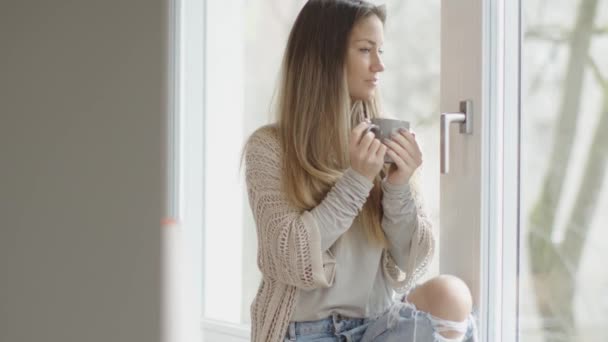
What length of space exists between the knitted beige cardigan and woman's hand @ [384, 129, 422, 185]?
107 millimetres

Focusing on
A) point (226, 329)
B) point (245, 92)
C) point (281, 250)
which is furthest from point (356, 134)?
point (226, 329)

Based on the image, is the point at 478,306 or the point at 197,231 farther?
the point at 197,231

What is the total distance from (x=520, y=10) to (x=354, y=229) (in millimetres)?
538

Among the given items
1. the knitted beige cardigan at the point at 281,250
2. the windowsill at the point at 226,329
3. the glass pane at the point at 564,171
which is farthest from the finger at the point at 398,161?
the windowsill at the point at 226,329

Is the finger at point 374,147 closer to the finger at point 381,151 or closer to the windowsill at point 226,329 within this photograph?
the finger at point 381,151

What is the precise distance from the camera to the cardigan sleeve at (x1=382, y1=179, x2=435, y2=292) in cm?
146

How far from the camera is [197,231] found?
2.40 m

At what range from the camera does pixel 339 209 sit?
1.39 metres

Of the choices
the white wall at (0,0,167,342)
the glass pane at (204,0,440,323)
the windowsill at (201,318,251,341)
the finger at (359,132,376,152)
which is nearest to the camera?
the white wall at (0,0,167,342)

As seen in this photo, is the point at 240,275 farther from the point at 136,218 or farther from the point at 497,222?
the point at 136,218

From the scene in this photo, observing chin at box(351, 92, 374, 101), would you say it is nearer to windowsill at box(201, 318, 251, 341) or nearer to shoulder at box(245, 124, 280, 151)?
shoulder at box(245, 124, 280, 151)

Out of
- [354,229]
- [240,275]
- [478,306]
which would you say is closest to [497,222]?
[478,306]

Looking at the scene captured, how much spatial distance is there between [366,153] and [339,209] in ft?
0.38

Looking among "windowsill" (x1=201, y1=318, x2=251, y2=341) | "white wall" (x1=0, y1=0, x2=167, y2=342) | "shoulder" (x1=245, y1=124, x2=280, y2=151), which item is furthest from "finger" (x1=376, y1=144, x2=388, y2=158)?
"white wall" (x1=0, y1=0, x2=167, y2=342)
